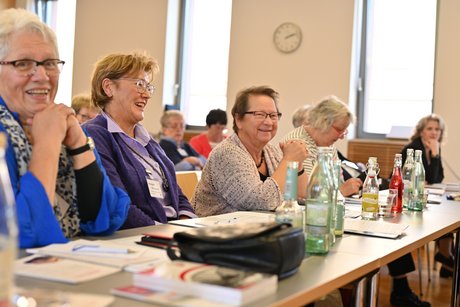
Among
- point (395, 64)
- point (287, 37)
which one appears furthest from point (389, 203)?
point (287, 37)

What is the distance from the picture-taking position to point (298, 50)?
7988 millimetres

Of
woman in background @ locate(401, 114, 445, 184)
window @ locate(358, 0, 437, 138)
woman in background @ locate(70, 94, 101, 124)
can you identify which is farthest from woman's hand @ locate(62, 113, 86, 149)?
window @ locate(358, 0, 437, 138)

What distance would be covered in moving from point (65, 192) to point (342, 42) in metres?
6.22

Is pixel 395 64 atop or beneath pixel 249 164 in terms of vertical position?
atop

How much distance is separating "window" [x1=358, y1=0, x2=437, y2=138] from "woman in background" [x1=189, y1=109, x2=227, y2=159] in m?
1.85

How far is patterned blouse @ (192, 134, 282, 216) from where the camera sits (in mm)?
2732

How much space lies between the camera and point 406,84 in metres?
7.62

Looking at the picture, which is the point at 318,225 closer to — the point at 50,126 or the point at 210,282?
the point at 210,282

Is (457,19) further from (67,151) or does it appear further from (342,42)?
(67,151)

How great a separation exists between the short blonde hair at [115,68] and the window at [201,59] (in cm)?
606

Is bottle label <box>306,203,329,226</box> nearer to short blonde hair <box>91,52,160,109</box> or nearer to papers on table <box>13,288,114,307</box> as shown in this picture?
papers on table <box>13,288,114,307</box>

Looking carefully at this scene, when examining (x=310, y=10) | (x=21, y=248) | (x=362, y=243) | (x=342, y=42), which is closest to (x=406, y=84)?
(x=342, y=42)

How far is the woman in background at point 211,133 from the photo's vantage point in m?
7.13

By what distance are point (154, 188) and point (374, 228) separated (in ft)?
2.81
